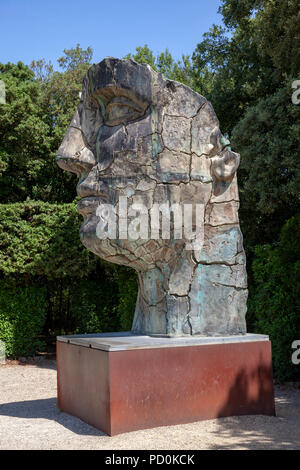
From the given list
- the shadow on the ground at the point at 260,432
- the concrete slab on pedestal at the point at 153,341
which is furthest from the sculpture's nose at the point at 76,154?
the shadow on the ground at the point at 260,432

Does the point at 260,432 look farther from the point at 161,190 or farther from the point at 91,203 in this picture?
the point at 91,203

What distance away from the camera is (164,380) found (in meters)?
4.50

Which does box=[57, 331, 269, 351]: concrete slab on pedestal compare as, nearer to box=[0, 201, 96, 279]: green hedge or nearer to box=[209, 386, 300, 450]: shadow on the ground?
box=[209, 386, 300, 450]: shadow on the ground

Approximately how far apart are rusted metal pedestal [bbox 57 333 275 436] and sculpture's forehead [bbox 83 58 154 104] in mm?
2505

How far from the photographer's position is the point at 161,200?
4906 mm

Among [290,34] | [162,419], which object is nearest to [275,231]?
[290,34]

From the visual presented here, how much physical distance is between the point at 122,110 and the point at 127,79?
1.07 ft

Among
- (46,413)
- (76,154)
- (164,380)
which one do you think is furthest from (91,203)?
(46,413)

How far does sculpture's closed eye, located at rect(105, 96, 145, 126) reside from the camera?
4.98m

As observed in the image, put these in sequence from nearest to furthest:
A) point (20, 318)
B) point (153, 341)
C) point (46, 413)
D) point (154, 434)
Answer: point (154, 434)
point (153, 341)
point (46, 413)
point (20, 318)

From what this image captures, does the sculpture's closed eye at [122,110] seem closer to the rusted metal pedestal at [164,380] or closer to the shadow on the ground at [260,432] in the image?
the rusted metal pedestal at [164,380]

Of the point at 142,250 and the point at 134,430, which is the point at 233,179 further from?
the point at 134,430

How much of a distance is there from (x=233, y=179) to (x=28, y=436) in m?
3.35

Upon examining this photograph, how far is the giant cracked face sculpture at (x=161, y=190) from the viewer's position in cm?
489
